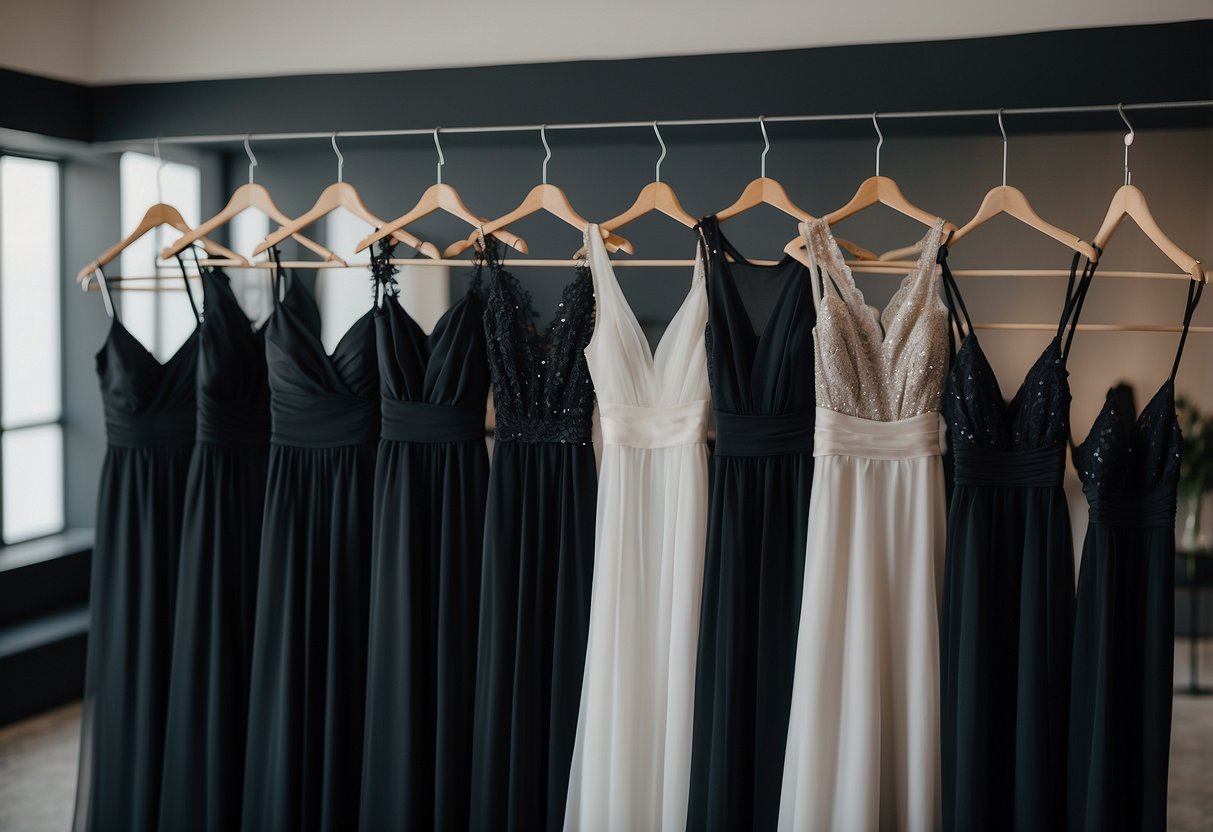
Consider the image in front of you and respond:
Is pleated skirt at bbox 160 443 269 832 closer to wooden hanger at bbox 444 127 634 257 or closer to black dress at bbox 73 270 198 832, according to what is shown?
black dress at bbox 73 270 198 832

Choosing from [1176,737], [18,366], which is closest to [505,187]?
[18,366]

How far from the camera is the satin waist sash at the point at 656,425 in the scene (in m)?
2.19

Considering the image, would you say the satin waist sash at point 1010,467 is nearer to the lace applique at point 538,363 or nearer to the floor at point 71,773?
the lace applique at point 538,363

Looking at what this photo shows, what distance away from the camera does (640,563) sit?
221 cm

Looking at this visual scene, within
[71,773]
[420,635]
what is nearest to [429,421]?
[420,635]

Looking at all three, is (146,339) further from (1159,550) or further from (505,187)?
(1159,550)

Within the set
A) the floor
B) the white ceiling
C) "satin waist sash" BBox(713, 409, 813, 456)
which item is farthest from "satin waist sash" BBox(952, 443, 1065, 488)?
the floor

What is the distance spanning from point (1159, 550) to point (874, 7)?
1697mm

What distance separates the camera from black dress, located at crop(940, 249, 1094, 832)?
6.61 feet

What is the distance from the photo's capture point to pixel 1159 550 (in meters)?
2.00

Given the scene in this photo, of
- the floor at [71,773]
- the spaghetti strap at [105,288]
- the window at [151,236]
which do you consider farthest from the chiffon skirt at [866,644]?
the window at [151,236]

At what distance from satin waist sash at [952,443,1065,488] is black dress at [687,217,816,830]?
0.31 metres

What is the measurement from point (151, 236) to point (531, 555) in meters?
2.83

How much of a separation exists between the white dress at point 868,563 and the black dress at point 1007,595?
5 cm
